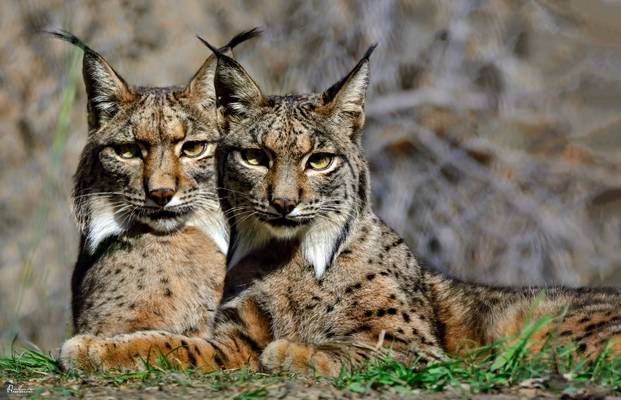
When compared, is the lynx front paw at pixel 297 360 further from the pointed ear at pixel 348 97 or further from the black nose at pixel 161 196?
the pointed ear at pixel 348 97

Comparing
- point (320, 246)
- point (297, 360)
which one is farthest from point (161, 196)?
point (297, 360)

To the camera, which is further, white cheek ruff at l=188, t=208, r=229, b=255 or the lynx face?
white cheek ruff at l=188, t=208, r=229, b=255

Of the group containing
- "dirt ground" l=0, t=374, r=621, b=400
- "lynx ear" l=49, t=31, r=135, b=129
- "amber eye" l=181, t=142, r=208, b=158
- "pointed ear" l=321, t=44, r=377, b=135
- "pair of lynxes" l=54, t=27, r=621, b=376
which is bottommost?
"dirt ground" l=0, t=374, r=621, b=400

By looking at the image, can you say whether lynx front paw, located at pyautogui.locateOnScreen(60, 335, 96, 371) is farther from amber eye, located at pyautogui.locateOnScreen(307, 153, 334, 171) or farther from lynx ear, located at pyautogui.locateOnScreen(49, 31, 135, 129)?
lynx ear, located at pyautogui.locateOnScreen(49, 31, 135, 129)

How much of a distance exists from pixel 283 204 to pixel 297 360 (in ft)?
2.60

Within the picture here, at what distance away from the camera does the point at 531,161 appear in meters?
9.30

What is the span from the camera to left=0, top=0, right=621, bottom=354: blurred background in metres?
9.16

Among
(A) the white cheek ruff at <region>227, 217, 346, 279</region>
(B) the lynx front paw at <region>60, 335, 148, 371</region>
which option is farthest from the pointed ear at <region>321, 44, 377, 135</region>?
(B) the lynx front paw at <region>60, 335, 148, 371</region>

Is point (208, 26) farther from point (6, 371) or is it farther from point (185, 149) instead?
point (6, 371)

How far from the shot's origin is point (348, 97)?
237 inches

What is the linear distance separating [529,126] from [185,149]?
3921 mm

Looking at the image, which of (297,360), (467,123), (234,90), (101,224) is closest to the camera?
(297,360)

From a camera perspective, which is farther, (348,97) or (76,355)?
(348,97)

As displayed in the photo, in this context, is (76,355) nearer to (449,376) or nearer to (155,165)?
(155,165)
